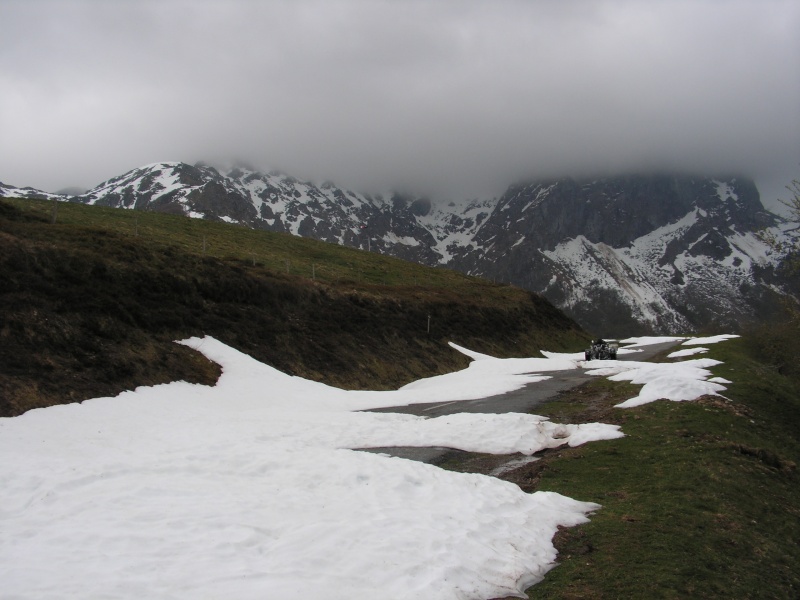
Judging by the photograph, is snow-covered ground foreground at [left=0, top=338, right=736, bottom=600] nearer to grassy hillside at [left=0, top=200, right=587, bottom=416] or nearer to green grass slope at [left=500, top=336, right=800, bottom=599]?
green grass slope at [left=500, top=336, right=800, bottom=599]

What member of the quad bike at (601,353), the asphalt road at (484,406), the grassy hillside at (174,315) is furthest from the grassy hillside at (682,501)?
the quad bike at (601,353)

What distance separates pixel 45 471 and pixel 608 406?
21278 mm

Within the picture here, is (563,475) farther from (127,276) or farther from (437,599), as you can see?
(127,276)

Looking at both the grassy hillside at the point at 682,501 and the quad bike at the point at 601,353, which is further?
the quad bike at the point at 601,353

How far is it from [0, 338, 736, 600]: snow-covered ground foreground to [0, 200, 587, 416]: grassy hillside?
4.23m

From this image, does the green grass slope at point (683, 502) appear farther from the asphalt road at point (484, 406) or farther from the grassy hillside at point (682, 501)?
the asphalt road at point (484, 406)

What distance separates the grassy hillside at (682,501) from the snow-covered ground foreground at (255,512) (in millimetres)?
884

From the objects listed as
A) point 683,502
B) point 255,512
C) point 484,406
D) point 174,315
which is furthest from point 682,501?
point 174,315

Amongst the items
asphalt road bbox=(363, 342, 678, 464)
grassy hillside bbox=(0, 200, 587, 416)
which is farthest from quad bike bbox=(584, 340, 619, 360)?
asphalt road bbox=(363, 342, 678, 464)

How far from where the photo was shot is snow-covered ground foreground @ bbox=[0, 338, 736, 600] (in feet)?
23.7

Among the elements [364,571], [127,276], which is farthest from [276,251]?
[364,571]

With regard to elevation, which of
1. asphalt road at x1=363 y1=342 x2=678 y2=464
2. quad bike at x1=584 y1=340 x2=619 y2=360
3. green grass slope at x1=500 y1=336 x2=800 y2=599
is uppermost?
green grass slope at x1=500 y1=336 x2=800 y2=599

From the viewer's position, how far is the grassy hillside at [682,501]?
779cm

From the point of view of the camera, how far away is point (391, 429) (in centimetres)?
1947
